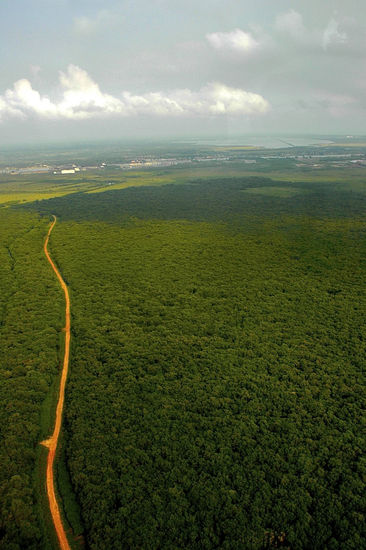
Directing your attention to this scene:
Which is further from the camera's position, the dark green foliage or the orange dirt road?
the dark green foliage

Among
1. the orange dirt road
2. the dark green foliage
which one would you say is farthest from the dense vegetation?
the dark green foliage

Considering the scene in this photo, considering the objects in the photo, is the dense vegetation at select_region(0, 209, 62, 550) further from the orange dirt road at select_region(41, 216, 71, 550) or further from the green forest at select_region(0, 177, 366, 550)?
the orange dirt road at select_region(41, 216, 71, 550)

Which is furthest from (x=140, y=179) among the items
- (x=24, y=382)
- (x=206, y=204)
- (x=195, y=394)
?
(x=195, y=394)

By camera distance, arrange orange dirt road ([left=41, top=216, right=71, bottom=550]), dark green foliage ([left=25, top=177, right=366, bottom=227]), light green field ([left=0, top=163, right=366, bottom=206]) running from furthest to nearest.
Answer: light green field ([left=0, top=163, right=366, bottom=206])
dark green foliage ([left=25, top=177, right=366, bottom=227])
orange dirt road ([left=41, top=216, right=71, bottom=550])

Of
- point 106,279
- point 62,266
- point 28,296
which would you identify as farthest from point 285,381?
point 62,266

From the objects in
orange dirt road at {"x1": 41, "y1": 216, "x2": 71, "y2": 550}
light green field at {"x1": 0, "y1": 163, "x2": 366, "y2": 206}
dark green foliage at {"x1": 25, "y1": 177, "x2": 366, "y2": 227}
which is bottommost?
orange dirt road at {"x1": 41, "y1": 216, "x2": 71, "y2": 550}

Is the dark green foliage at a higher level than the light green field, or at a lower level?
lower

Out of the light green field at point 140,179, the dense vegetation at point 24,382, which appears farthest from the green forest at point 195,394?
the light green field at point 140,179
